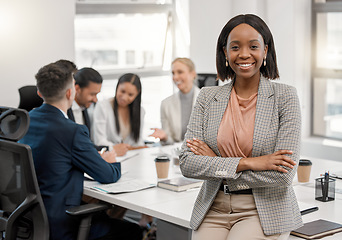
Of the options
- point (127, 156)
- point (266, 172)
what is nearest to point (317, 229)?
point (266, 172)

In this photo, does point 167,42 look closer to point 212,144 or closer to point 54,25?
point 54,25

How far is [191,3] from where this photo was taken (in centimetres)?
621

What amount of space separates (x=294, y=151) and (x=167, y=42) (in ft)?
16.0

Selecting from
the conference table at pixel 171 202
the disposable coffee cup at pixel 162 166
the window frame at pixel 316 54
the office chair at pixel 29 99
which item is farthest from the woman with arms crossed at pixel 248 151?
the window frame at pixel 316 54

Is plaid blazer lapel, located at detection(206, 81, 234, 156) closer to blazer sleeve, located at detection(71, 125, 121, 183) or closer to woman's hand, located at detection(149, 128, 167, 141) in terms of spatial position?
blazer sleeve, located at detection(71, 125, 121, 183)

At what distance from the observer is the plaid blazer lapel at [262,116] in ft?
6.34

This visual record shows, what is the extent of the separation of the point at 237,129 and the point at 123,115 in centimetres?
258

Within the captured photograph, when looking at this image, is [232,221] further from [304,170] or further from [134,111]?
[134,111]

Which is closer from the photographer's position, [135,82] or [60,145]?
[60,145]

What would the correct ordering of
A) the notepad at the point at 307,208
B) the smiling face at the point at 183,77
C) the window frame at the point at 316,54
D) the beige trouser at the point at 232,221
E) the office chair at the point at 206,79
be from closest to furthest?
the beige trouser at the point at 232,221 < the notepad at the point at 307,208 < the smiling face at the point at 183,77 < the office chair at the point at 206,79 < the window frame at the point at 316,54

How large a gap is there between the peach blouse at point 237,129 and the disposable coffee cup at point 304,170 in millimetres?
1062

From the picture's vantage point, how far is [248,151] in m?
1.98

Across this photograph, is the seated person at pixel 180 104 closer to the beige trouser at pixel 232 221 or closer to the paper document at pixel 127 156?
the paper document at pixel 127 156

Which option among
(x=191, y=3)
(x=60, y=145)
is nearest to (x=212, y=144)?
(x=60, y=145)
